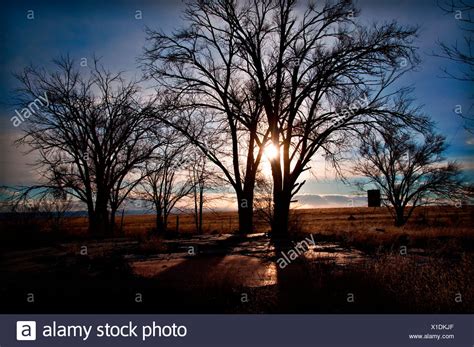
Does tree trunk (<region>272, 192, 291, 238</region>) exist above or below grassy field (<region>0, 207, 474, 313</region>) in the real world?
above

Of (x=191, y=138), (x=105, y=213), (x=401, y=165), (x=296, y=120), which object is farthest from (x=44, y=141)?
(x=401, y=165)

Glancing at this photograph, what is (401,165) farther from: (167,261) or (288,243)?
(167,261)

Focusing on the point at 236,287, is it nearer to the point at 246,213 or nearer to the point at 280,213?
the point at 280,213

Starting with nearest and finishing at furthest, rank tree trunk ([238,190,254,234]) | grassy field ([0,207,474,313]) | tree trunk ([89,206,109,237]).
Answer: grassy field ([0,207,474,313]), tree trunk ([238,190,254,234]), tree trunk ([89,206,109,237])

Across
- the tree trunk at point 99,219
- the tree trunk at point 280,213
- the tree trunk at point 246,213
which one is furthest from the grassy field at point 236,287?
the tree trunk at point 99,219

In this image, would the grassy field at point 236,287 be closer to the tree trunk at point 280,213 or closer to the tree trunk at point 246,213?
the tree trunk at point 280,213

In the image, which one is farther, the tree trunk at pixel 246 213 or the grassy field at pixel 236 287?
the tree trunk at pixel 246 213

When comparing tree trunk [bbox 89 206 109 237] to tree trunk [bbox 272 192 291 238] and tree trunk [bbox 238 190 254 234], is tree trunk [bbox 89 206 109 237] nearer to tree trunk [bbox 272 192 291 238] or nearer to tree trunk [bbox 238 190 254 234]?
tree trunk [bbox 238 190 254 234]

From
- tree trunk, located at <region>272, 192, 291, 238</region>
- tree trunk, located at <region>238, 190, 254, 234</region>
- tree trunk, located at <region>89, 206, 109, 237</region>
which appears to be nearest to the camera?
tree trunk, located at <region>272, 192, 291, 238</region>

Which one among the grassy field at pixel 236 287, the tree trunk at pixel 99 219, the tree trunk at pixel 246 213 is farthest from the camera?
the tree trunk at pixel 99 219

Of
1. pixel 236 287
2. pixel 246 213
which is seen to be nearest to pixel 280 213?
pixel 246 213

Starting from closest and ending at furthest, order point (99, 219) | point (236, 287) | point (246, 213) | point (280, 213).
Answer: point (236, 287), point (280, 213), point (246, 213), point (99, 219)

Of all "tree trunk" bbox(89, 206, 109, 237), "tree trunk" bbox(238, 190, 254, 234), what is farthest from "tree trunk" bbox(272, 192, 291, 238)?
"tree trunk" bbox(89, 206, 109, 237)

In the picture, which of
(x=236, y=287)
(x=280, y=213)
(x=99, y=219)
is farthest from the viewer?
(x=99, y=219)
